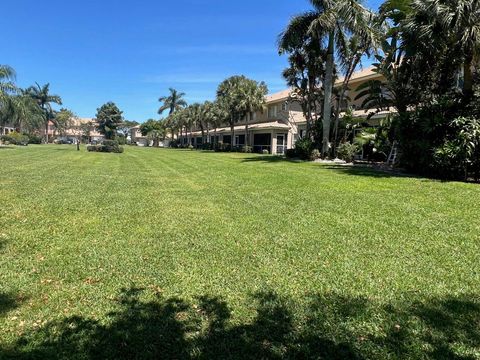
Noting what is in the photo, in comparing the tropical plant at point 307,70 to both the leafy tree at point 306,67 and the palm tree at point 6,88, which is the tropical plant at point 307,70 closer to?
the leafy tree at point 306,67

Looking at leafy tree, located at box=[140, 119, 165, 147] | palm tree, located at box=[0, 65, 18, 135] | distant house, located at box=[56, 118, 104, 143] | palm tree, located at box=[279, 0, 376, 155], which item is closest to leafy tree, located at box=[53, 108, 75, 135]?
distant house, located at box=[56, 118, 104, 143]

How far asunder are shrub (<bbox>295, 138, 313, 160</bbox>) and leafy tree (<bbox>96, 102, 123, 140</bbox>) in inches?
2969

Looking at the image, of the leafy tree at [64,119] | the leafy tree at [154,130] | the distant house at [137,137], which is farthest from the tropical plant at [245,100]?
the leafy tree at [64,119]

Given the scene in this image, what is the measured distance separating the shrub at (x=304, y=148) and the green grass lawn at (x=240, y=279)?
1646 centimetres

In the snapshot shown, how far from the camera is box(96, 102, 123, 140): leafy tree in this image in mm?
94438

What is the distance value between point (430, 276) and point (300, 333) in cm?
224

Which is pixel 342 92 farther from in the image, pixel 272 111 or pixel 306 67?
pixel 272 111

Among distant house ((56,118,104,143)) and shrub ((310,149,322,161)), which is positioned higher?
distant house ((56,118,104,143))

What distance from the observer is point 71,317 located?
3789 mm

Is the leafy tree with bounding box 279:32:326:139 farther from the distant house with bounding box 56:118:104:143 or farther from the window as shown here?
the distant house with bounding box 56:118:104:143

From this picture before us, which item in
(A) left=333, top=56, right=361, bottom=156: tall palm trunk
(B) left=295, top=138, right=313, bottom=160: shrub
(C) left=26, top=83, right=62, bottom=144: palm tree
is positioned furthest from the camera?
(C) left=26, top=83, right=62, bottom=144: palm tree

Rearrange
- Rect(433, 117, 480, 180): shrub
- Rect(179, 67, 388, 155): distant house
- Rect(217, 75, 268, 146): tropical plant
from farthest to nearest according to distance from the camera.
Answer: Rect(217, 75, 268, 146): tropical plant → Rect(179, 67, 388, 155): distant house → Rect(433, 117, 480, 180): shrub

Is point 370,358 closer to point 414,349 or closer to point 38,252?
point 414,349

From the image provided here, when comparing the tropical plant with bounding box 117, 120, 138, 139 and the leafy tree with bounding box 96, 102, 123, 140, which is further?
the tropical plant with bounding box 117, 120, 138, 139
